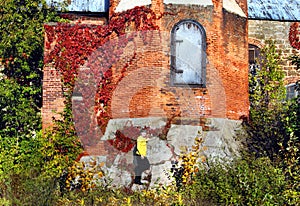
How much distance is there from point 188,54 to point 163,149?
2.56 meters

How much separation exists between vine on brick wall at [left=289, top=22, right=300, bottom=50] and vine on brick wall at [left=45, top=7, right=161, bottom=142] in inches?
267

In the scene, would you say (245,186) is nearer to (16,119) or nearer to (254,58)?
(16,119)

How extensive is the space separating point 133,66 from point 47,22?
10.3 feet

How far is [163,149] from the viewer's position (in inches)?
498

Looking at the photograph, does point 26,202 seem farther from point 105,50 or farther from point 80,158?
point 105,50

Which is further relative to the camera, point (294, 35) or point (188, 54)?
point (294, 35)

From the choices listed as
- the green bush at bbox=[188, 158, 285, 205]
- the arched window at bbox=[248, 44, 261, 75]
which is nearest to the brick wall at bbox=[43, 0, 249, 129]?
the green bush at bbox=[188, 158, 285, 205]

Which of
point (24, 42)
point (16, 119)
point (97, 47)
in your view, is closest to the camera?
point (97, 47)

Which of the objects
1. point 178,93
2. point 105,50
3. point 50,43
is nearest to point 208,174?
point 178,93

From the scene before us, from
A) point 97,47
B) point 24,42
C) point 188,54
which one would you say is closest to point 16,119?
point 24,42

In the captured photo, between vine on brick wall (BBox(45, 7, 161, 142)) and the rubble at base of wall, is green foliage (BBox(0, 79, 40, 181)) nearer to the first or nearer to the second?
vine on brick wall (BBox(45, 7, 161, 142))

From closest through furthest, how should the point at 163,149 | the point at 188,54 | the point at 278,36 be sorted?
the point at 163,149, the point at 188,54, the point at 278,36

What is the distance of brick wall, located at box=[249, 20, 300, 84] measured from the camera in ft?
58.6

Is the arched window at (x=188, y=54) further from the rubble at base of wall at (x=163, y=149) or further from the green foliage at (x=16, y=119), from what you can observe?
the green foliage at (x=16, y=119)
